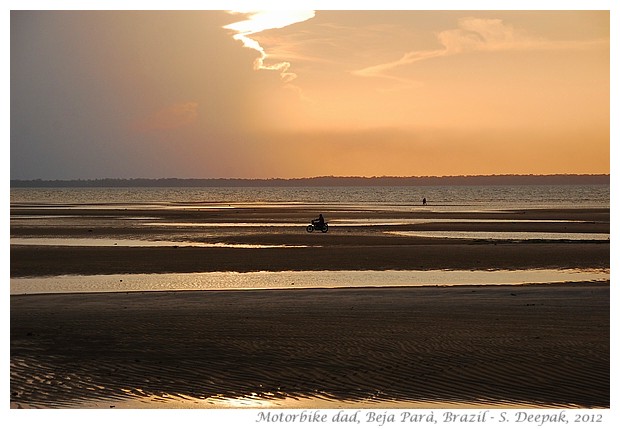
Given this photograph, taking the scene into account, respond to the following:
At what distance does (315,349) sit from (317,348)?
119 mm

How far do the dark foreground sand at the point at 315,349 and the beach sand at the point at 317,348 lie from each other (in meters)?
0.04

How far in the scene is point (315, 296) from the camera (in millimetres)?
27547

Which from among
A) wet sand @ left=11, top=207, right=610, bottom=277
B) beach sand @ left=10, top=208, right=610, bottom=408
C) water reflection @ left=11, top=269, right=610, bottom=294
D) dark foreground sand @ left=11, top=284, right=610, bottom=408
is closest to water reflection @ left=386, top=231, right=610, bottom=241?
wet sand @ left=11, top=207, right=610, bottom=277

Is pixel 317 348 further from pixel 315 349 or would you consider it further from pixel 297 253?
pixel 297 253

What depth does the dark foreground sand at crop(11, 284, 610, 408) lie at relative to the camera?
15.6 m

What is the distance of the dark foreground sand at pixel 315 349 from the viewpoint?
Answer: 1562 cm

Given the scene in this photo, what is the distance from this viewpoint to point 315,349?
19.3 meters

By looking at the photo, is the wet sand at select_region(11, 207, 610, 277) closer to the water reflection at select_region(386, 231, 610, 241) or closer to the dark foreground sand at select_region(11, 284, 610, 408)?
the water reflection at select_region(386, 231, 610, 241)

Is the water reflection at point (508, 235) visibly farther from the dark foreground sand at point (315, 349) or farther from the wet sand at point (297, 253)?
the dark foreground sand at point (315, 349)

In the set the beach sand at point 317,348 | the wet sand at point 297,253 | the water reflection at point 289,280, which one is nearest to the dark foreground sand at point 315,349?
the beach sand at point 317,348

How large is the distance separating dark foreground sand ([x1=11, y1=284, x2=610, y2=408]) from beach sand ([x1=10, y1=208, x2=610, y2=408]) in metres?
0.04
